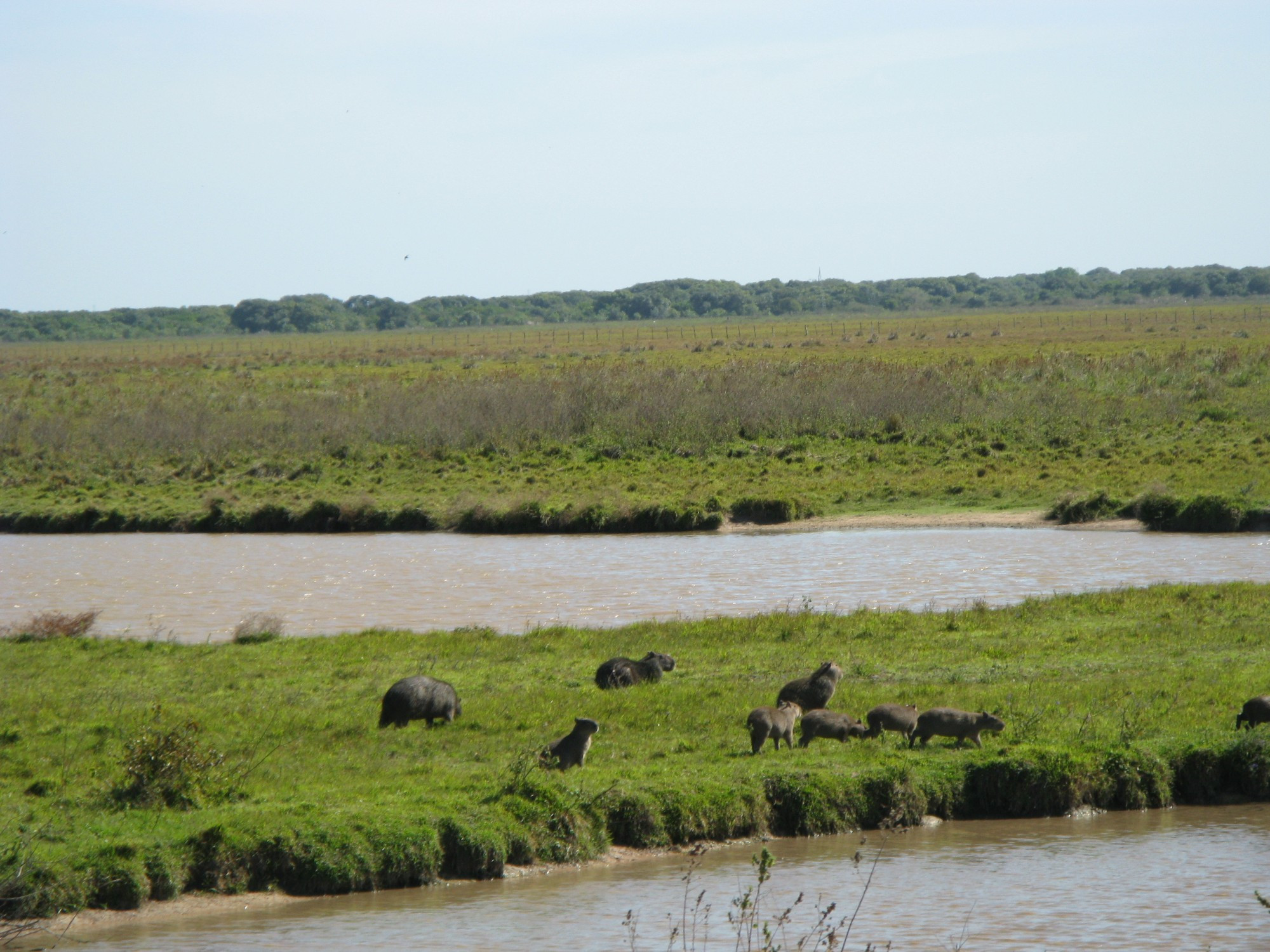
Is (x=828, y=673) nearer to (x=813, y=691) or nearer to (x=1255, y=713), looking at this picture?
(x=813, y=691)

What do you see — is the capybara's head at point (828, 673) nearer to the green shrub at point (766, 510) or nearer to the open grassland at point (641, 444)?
the open grassland at point (641, 444)

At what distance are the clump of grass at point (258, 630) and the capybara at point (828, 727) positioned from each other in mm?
8941

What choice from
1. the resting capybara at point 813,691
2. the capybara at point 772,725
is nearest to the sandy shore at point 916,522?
the resting capybara at point 813,691

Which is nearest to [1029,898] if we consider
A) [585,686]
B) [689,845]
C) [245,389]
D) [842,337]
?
[689,845]

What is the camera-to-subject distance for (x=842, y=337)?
9544cm

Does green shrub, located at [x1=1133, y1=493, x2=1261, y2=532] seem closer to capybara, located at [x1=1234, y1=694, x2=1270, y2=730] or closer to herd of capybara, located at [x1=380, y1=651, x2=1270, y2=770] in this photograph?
herd of capybara, located at [x1=380, y1=651, x2=1270, y2=770]

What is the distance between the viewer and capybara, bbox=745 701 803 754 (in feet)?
38.4

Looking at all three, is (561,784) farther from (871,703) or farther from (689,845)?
(871,703)

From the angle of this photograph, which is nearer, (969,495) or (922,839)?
(922,839)

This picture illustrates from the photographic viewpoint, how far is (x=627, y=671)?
46.9ft

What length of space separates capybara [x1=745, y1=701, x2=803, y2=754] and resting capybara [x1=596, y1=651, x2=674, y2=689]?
2346mm

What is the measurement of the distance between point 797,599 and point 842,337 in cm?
7548

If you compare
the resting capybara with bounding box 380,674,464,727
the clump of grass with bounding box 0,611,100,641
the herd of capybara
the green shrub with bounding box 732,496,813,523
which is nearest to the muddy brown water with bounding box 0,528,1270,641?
the clump of grass with bounding box 0,611,100,641

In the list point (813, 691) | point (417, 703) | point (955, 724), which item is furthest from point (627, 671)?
point (955, 724)
